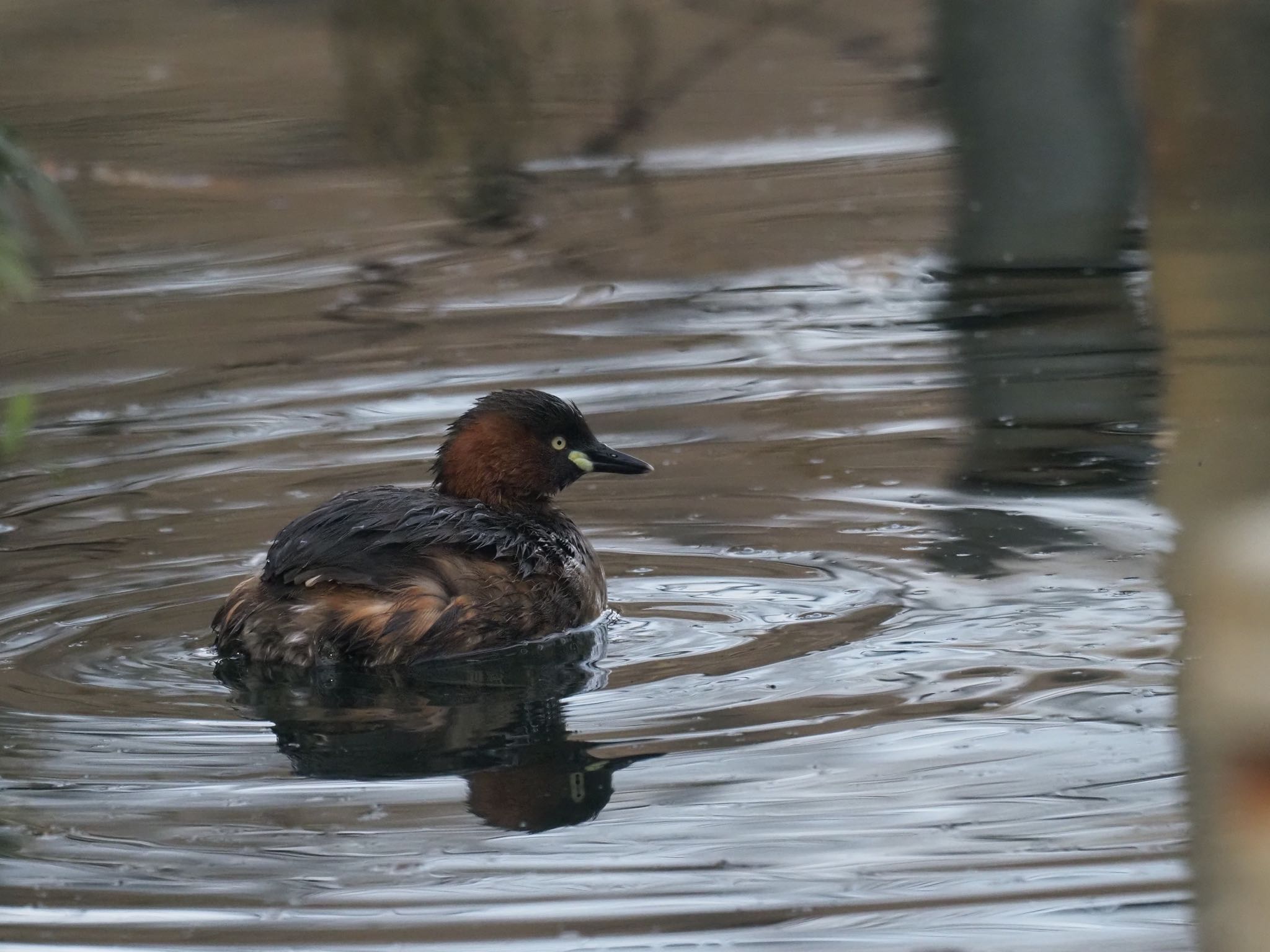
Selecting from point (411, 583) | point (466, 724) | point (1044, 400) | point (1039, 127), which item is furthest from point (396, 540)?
point (1039, 127)

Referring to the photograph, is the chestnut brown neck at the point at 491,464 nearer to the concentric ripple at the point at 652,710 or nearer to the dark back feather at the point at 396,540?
the dark back feather at the point at 396,540

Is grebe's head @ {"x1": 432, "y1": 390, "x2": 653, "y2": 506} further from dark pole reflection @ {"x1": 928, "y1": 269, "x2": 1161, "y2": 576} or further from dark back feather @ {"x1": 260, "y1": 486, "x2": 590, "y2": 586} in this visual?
dark pole reflection @ {"x1": 928, "y1": 269, "x2": 1161, "y2": 576}

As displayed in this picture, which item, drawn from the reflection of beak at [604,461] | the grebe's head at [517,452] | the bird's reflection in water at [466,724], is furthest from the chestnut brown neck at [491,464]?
the bird's reflection in water at [466,724]

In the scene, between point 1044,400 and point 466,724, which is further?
point 1044,400

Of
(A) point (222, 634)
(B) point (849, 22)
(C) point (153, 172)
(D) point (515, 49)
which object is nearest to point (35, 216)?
(C) point (153, 172)

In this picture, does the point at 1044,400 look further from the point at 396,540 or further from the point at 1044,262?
the point at 396,540

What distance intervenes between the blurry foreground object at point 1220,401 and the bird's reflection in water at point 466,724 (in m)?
1.83

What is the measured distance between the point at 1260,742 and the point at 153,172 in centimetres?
1369

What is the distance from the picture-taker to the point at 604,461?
661cm

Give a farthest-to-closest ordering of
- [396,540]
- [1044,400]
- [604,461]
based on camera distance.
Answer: [1044,400]
[604,461]
[396,540]

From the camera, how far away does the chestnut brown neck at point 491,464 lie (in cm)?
648

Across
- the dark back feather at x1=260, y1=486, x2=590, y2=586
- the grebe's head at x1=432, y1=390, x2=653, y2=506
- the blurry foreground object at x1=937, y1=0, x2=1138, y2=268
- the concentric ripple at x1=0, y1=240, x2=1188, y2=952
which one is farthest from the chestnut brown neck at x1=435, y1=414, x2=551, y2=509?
the blurry foreground object at x1=937, y1=0, x2=1138, y2=268

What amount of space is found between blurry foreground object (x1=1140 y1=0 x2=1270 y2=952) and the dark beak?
2.36m

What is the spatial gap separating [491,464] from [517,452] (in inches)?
3.7
